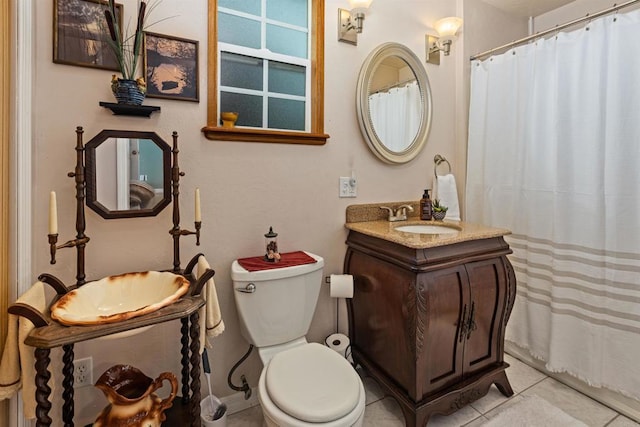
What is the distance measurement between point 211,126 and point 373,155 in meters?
0.98

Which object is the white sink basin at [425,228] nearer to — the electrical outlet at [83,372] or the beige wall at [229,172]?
the beige wall at [229,172]

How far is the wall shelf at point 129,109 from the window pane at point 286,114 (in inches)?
23.9

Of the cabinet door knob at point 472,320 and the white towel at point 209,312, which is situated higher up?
the white towel at point 209,312

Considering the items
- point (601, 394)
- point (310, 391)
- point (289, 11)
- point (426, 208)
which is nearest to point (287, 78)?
point (289, 11)

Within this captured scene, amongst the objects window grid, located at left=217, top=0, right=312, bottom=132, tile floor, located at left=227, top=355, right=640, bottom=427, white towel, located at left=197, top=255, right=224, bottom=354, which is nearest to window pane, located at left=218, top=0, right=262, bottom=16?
window grid, located at left=217, top=0, right=312, bottom=132

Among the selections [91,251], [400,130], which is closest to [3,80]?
[91,251]

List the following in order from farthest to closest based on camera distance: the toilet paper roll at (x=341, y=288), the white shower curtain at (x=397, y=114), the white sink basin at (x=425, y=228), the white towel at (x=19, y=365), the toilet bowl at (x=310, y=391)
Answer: the white shower curtain at (x=397, y=114) → the white sink basin at (x=425, y=228) → the toilet paper roll at (x=341, y=288) → the toilet bowl at (x=310, y=391) → the white towel at (x=19, y=365)

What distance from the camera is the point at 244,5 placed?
1614mm

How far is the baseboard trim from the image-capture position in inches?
62.1

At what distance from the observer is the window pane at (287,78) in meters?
1.71

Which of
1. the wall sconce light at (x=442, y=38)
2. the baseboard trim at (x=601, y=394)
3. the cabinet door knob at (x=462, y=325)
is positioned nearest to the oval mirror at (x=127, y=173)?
the cabinet door knob at (x=462, y=325)

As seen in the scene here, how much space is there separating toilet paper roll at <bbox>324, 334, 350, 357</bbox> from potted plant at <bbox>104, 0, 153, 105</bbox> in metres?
1.51

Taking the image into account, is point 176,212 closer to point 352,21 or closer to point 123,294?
point 123,294

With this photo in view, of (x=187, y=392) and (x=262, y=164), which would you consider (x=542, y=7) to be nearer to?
(x=262, y=164)
